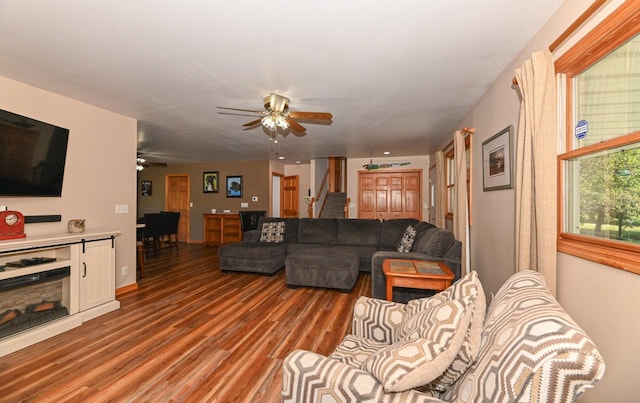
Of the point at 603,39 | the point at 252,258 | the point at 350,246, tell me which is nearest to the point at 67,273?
the point at 252,258

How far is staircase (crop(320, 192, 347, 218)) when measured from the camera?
7.89 metres

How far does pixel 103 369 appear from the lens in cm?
194

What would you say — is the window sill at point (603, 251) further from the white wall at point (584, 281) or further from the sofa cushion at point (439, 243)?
the sofa cushion at point (439, 243)

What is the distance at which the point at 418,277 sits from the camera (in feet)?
8.15

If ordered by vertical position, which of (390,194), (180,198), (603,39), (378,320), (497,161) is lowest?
(378,320)

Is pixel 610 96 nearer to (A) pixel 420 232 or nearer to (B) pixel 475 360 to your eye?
(B) pixel 475 360

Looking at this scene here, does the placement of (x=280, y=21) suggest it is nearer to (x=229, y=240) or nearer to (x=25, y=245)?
(x=25, y=245)

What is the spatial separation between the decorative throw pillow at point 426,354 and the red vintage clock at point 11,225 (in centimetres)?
330

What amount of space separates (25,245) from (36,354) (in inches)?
35.6

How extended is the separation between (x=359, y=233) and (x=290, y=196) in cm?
403

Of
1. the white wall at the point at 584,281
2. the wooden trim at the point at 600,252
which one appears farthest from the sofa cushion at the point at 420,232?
the wooden trim at the point at 600,252

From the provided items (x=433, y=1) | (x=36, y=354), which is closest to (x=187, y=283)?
(x=36, y=354)

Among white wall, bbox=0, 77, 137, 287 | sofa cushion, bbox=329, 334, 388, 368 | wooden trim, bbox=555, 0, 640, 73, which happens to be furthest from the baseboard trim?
wooden trim, bbox=555, 0, 640, 73

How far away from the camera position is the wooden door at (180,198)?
308 inches
